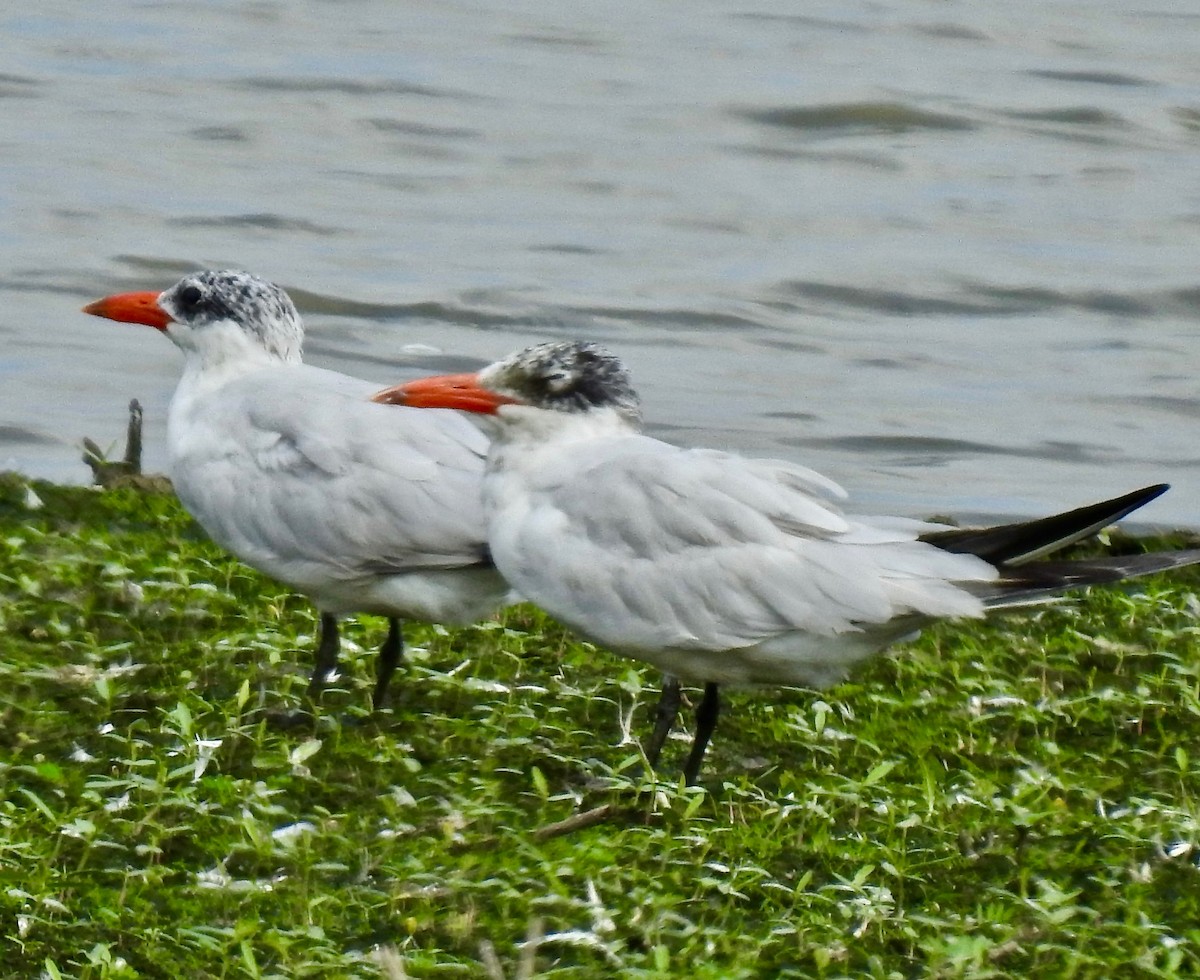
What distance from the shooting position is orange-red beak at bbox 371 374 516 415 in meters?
5.63

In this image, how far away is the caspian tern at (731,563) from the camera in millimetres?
5184

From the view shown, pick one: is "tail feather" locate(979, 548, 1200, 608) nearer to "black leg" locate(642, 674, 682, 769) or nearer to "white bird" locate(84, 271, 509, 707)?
"black leg" locate(642, 674, 682, 769)

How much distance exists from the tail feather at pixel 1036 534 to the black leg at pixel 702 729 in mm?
656

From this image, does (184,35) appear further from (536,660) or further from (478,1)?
(536,660)

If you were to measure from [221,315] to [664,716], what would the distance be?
206 centimetres

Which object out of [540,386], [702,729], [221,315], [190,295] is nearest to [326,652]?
[540,386]

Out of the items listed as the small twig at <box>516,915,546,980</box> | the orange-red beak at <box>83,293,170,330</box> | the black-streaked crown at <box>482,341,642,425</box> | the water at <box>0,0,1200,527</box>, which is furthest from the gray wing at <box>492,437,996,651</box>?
the water at <box>0,0,1200,527</box>

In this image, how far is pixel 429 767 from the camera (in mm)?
5465

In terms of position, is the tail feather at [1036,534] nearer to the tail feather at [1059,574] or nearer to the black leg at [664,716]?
the tail feather at [1059,574]

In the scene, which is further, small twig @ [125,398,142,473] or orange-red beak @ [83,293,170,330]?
small twig @ [125,398,142,473]

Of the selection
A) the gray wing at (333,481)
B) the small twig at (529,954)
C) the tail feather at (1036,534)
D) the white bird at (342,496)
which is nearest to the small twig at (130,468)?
the white bird at (342,496)

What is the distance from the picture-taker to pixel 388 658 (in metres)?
5.91

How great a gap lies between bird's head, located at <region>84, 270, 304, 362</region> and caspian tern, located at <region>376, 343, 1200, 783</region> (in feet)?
4.63

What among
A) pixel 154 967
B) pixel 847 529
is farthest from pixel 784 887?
pixel 154 967
